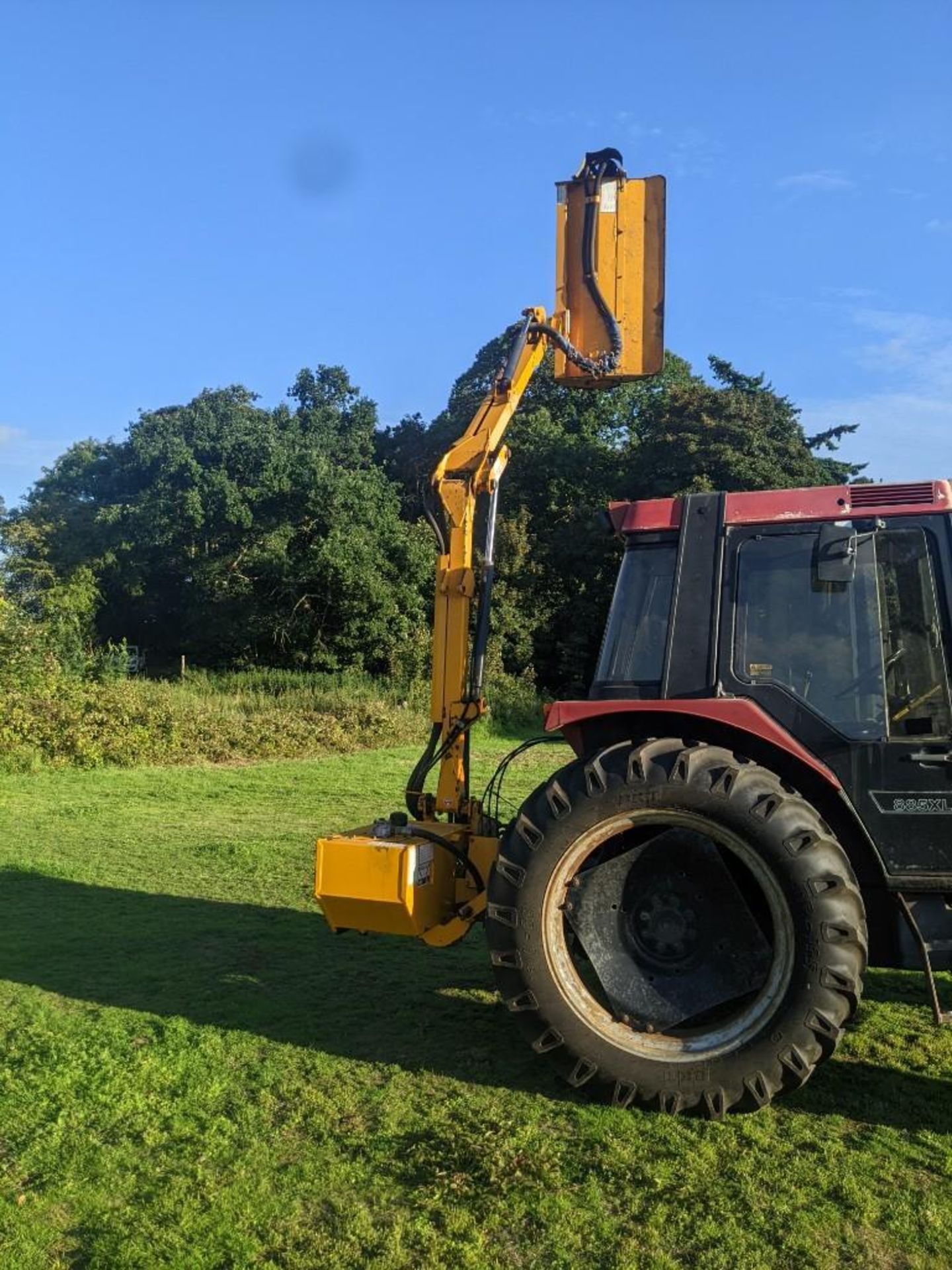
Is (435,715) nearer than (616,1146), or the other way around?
(616,1146)

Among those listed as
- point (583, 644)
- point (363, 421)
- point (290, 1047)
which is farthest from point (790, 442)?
point (290, 1047)

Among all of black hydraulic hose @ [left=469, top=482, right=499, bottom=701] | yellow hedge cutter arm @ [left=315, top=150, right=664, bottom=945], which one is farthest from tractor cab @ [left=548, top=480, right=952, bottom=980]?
yellow hedge cutter arm @ [left=315, top=150, right=664, bottom=945]

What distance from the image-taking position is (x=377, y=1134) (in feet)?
11.9

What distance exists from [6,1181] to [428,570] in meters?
24.1

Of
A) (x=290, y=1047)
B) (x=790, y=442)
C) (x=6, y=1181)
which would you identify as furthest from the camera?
(x=790, y=442)

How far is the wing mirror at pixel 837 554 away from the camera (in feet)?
13.3

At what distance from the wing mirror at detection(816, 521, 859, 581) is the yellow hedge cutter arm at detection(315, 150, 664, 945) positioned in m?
1.76

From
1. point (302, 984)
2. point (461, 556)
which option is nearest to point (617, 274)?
point (461, 556)

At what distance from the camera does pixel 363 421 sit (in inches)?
1790

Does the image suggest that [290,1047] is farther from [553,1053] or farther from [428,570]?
[428,570]

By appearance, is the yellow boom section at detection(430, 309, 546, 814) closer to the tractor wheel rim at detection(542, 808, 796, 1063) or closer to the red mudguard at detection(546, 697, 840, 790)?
the red mudguard at detection(546, 697, 840, 790)

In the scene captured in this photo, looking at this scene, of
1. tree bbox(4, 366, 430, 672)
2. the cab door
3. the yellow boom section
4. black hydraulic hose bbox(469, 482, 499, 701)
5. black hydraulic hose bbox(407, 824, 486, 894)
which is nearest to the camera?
the cab door

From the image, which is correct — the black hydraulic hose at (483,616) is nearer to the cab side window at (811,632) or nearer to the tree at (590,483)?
the cab side window at (811,632)

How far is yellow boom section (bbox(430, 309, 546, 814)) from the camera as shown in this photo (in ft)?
17.5
